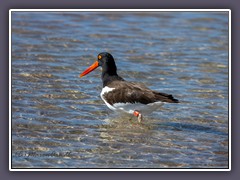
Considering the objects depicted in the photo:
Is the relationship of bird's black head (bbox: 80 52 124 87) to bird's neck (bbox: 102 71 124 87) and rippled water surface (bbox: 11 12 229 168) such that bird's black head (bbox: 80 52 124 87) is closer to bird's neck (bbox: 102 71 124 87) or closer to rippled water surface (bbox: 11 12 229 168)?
bird's neck (bbox: 102 71 124 87)

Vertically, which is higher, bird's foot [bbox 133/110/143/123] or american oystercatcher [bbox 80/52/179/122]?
american oystercatcher [bbox 80/52/179/122]

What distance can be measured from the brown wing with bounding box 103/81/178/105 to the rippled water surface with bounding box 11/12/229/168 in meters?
0.36

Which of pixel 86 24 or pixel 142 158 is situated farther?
pixel 86 24

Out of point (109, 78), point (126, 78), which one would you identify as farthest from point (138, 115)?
point (126, 78)

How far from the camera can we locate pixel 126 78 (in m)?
11.8

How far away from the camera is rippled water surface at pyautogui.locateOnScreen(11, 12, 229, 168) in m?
8.35

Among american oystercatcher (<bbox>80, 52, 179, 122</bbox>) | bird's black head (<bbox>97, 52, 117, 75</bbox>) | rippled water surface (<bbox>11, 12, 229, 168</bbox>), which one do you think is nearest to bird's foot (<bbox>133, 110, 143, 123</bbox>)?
american oystercatcher (<bbox>80, 52, 179, 122</bbox>)

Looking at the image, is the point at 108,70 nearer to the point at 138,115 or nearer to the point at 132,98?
the point at 132,98

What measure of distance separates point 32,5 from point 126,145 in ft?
6.88

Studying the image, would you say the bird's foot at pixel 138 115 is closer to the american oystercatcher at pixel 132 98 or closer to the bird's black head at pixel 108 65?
the american oystercatcher at pixel 132 98

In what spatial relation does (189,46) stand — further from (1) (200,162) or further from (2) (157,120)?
(1) (200,162)

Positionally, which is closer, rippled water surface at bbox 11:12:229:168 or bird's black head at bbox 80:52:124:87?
rippled water surface at bbox 11:12:229:168

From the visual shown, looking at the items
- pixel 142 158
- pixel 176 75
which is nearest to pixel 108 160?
pixel 142 158

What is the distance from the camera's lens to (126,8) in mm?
8258
